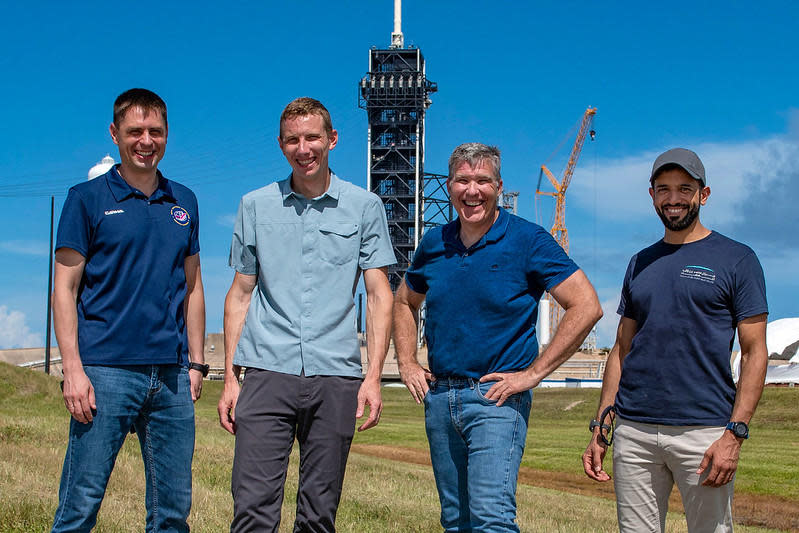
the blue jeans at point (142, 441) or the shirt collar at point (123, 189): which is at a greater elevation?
the shirt collar at point (123, 189)

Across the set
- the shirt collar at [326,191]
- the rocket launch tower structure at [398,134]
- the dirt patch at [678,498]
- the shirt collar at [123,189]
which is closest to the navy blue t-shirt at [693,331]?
the shirt collar at [326,191]

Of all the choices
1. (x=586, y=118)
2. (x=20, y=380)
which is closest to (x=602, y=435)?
(x=20, y=380)

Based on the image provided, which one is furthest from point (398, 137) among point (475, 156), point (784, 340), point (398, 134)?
point (475, 156)

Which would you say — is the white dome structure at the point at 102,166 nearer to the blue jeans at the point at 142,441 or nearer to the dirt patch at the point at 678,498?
the dirt patch at the point at 678,498

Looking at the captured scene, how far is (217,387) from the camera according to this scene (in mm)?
56094

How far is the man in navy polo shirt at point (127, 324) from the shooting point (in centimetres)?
455

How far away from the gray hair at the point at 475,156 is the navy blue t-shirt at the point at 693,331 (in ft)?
3.63

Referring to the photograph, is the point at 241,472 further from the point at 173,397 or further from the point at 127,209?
the point at 127,209

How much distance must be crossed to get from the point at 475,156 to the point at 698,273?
4.54ft

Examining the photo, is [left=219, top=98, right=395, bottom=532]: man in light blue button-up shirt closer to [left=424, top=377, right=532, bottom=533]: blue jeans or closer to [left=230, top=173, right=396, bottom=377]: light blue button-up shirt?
[left=230, top=173, right=396, bottom=377]: light blue button-up shirt

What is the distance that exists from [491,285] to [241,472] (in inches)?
65.7

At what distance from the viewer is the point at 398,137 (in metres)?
86.6

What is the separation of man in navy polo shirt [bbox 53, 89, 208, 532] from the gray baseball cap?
2703 mm

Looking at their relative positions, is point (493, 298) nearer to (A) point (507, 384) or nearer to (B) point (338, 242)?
(A) point (507, 384)
